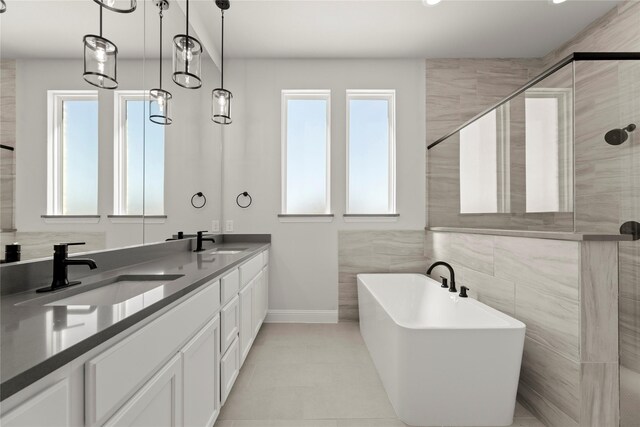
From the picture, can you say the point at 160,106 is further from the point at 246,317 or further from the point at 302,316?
the point at 302,316

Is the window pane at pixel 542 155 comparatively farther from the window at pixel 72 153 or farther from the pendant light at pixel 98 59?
the window at pixel 72 153

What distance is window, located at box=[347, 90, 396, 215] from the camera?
338 cm

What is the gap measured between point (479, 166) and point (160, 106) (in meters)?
2.54

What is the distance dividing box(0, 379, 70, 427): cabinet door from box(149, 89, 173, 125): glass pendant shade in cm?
177

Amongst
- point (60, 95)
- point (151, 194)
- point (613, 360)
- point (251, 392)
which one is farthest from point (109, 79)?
point (613, 360)

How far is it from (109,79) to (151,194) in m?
0.77

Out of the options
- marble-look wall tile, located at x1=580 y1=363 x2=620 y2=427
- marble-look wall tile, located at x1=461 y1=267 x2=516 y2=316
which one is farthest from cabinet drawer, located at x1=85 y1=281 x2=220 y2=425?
marble-look wall tile, located at x1=461 y1=267 x2=516 y2=316

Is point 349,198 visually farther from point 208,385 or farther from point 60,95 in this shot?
point 60,95

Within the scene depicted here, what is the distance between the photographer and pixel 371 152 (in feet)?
11.2

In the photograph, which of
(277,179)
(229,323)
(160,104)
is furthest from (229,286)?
(277,179)

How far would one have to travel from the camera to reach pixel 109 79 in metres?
1.40

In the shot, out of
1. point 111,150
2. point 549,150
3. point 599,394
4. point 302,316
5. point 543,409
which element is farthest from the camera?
point 302,316

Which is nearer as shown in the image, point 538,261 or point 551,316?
point 551,316

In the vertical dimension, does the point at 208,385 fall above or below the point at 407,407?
above
